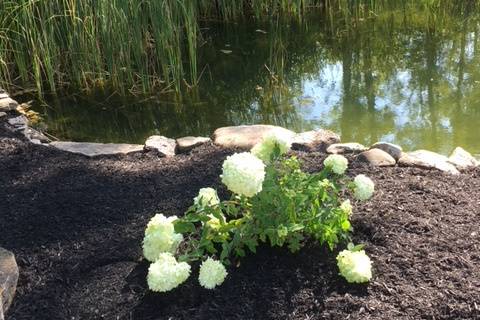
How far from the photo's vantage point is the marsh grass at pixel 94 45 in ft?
14.7

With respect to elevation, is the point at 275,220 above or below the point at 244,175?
below

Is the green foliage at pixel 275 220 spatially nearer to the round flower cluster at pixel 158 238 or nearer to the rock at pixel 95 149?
the round flower cluster at pixel 158 238

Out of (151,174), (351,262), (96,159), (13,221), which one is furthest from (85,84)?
(351,262)

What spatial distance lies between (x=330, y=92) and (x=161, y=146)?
2.04 meters

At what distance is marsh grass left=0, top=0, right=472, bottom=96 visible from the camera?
4480mm

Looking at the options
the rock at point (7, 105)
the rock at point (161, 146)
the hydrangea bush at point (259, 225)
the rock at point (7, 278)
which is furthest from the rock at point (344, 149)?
the rock at point (7, 105)

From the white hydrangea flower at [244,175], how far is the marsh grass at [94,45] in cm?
279

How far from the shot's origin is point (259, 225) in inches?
85.0

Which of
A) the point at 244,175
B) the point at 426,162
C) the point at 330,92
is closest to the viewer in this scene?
the point at 244,175

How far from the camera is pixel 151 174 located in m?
3.04

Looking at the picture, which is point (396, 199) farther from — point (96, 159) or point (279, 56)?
point (279, 56)

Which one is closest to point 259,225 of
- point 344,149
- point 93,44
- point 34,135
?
point 344,149

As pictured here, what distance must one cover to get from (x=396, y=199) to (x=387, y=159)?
0.52 metres

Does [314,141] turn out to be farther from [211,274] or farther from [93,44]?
[93,44]
